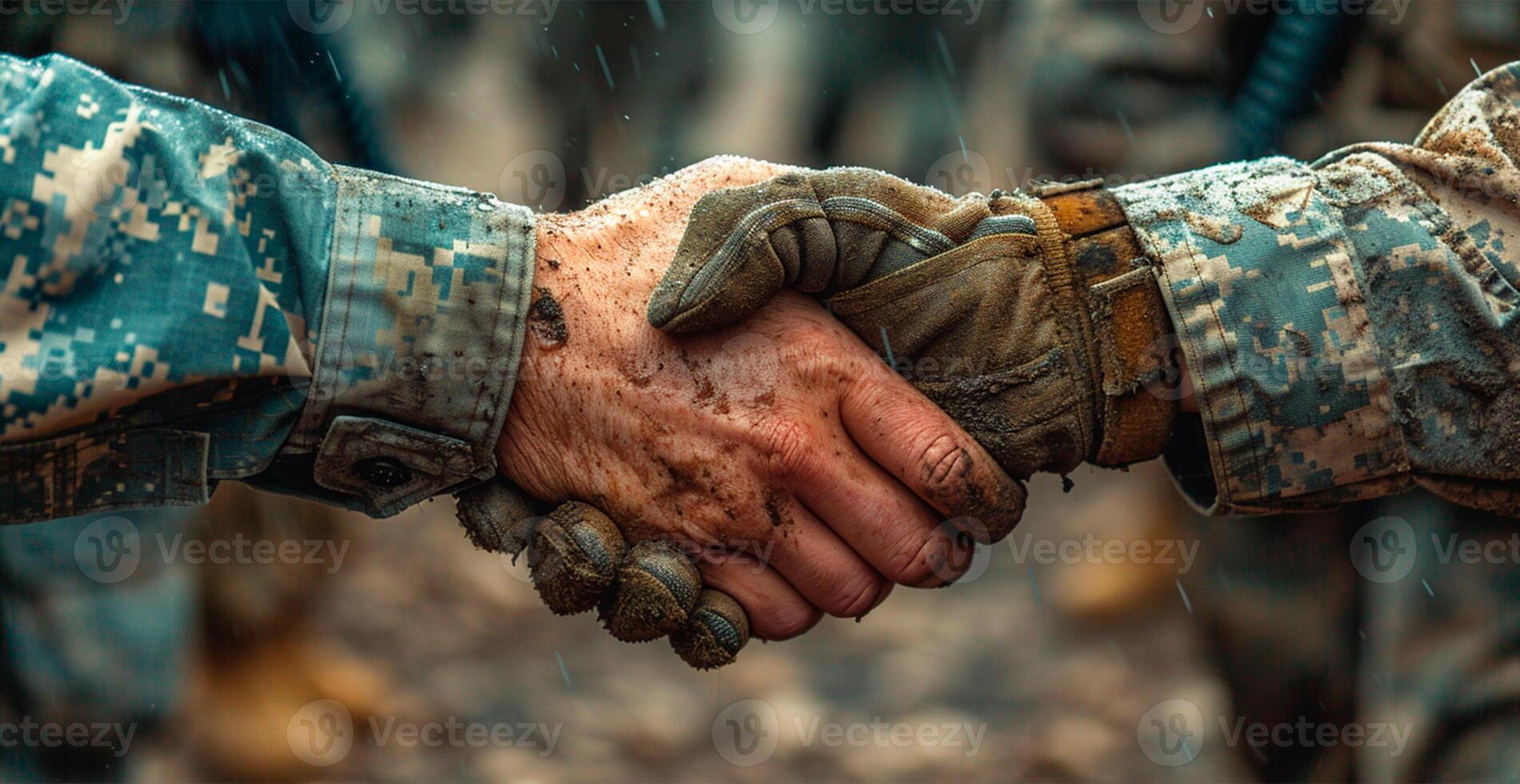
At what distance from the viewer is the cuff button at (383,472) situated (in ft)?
4.34

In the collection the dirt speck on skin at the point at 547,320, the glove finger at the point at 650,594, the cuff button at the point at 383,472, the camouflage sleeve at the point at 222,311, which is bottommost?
the glove finger at the point at 650,594

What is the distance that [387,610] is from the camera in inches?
126

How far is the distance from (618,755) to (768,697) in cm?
41

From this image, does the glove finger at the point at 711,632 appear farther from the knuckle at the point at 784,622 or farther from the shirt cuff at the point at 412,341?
the shirt cuff at the point at 412,341

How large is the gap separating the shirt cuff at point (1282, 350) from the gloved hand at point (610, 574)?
1.92 feet

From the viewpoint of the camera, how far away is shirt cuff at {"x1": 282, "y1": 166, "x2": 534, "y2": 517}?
1.26 m

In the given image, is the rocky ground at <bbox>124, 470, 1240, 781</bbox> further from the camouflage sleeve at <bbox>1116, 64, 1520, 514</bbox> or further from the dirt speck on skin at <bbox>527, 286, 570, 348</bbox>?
the dirt speck on skin at <bbox>527, 286, 570, 348</bbox>

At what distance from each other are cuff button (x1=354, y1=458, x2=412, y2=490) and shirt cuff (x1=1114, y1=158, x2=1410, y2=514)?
2.80ft

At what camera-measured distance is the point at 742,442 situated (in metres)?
1.39

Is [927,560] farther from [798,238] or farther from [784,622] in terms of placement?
[798,238]

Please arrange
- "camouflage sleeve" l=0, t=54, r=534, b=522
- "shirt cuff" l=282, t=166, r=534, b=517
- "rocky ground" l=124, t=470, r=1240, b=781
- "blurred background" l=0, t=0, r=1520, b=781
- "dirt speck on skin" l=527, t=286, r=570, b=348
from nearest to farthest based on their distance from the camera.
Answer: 1. "camouflage sleeve" l=0, t=54, r=534, b=522
2. "shirt cuff" l=282, t=166, r=534, b=517
3. "dirt speck on skin" l=527, t=286, r=570, b=348
4. "blurred background" l=0, t=0, r=1520, b=781
5. "rocky ground" l=124, t=470, r=1240, b=781

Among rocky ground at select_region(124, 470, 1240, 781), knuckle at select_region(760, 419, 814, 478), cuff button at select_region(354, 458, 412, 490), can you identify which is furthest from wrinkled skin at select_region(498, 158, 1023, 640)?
rocky ground at select_region(124, 470, 1240, 781)

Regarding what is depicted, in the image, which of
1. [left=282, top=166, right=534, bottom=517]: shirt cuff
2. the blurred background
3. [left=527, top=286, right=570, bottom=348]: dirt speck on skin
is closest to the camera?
[left=282, top=166, right=534, bottom=517]: shirt cuff

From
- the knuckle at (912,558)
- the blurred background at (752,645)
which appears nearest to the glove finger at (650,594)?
the knuckle at (912,558)
